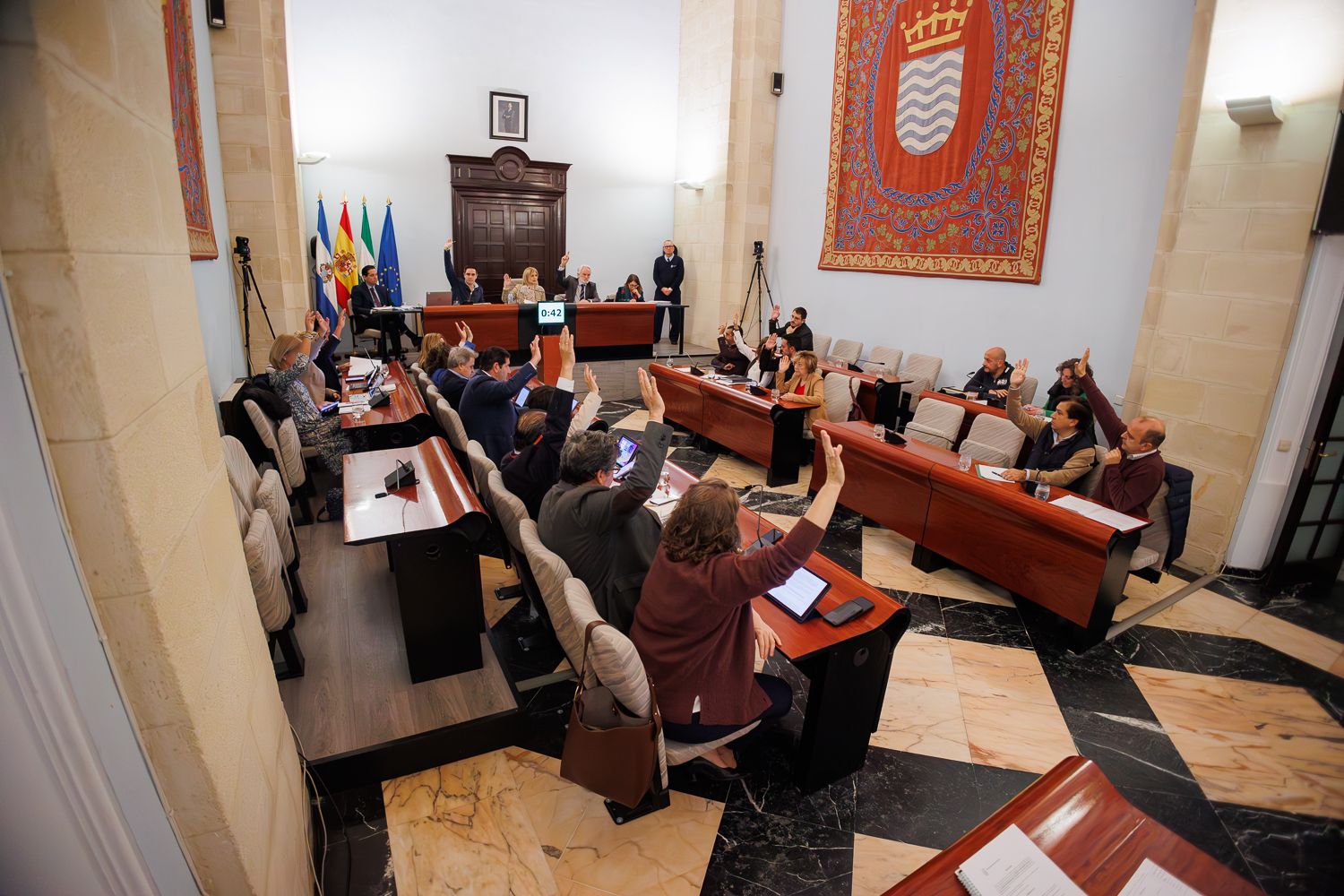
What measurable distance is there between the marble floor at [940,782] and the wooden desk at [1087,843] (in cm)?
27

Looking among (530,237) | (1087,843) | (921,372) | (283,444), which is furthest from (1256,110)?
(530,237)

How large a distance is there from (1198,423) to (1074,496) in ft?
5.06

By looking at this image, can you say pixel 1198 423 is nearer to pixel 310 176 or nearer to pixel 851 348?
pixel 851 348

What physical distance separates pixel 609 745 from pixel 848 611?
938 millimetres

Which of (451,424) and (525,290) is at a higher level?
(525,290)

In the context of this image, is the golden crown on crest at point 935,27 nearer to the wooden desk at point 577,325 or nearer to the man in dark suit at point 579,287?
the wooden desk at point 577,325

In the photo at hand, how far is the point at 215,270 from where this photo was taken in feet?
16.1

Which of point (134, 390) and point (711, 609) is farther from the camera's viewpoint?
point (711, 609)

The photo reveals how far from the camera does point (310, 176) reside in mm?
8961

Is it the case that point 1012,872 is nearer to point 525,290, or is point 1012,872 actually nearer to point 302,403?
point 302,403

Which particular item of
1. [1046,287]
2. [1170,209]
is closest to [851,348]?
[1046,287]

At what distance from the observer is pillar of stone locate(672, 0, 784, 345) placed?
909 cm

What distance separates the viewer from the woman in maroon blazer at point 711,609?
1.90 m

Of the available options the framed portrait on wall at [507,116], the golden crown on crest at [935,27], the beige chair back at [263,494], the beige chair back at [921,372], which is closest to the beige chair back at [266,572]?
the beige chair back at [263,494]
